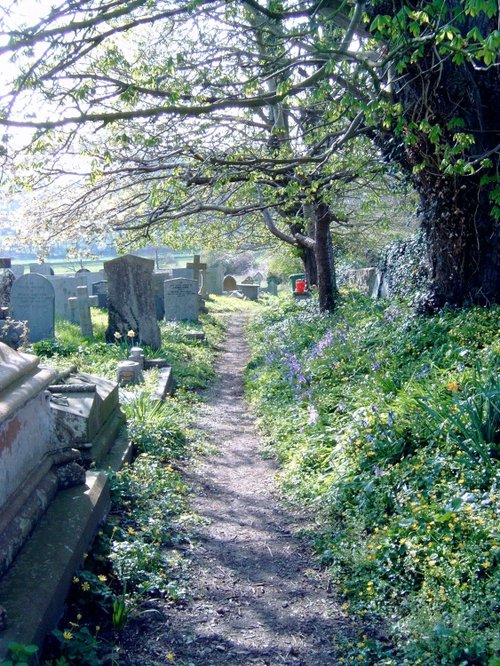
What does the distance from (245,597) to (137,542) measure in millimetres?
822

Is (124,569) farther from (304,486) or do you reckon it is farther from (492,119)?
(492,119)

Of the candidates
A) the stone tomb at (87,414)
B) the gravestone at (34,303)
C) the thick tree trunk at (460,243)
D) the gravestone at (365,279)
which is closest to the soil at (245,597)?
the stone tomb at (87,414)

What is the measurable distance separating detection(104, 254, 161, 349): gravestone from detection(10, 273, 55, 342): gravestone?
133cm

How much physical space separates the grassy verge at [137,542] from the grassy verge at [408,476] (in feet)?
3.70

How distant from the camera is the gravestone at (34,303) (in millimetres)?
13562

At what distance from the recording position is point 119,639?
3.54m

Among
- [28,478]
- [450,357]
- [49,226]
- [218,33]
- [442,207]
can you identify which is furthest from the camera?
[49,226]

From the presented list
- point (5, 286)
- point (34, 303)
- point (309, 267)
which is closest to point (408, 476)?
point (34, 303)

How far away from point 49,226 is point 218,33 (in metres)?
5.20

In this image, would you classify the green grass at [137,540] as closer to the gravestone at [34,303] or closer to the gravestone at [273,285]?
the gravestone at [34,303]

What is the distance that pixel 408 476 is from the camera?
4895 millimetres

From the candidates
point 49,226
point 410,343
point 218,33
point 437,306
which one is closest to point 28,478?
point 410,343

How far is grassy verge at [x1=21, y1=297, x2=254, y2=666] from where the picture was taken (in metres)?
3.42

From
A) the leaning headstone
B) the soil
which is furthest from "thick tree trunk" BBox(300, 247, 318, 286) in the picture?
the soil
